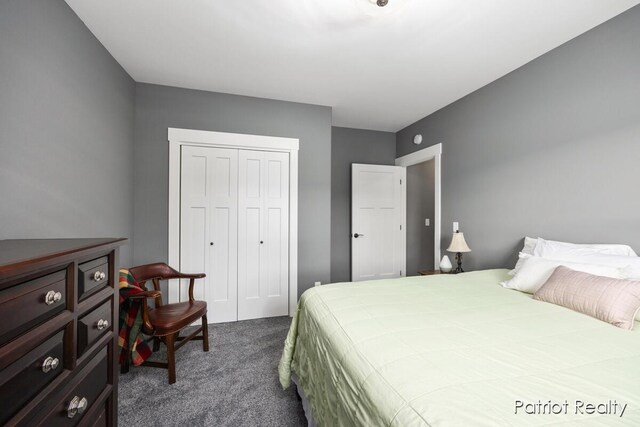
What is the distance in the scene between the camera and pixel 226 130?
2975 millimetres

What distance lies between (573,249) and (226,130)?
329cm

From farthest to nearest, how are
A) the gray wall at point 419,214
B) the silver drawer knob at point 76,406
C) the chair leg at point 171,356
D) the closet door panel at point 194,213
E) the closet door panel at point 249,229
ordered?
1. the gray wall at point 419,214
2. the closet door panel at point 249,229
3. the closet door panel at point 194,213
4. the chair leg at point 171,356
5. the silver drawer knob at point 76,406

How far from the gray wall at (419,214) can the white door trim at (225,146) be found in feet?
7.10

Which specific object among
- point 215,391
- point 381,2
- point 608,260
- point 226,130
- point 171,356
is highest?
point 381,2

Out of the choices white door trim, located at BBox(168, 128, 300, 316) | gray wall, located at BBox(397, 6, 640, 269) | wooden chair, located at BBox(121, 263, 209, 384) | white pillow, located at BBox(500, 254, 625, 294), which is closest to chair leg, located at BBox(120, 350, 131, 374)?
wooden chair, located at BBox(121, 263, 209, 384)

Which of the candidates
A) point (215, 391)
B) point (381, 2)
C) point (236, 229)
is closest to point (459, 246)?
point (381, 2)

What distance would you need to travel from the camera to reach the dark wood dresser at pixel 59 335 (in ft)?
2.10

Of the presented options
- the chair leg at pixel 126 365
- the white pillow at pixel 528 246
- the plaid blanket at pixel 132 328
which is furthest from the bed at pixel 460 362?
the chair leg at pixel 126 365

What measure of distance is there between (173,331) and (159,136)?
202 cm

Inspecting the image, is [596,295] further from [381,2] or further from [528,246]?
[381,2]

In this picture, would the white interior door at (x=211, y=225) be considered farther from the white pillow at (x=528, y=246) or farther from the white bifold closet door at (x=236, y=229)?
the white pillow at (x=528, y=246)

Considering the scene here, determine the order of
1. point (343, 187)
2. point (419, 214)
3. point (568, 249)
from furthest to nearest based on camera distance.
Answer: point (419, 214)
point (343, 187)
point (568, 249)

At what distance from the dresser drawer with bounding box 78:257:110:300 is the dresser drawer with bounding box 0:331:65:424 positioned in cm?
16

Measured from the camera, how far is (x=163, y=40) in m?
2.09
